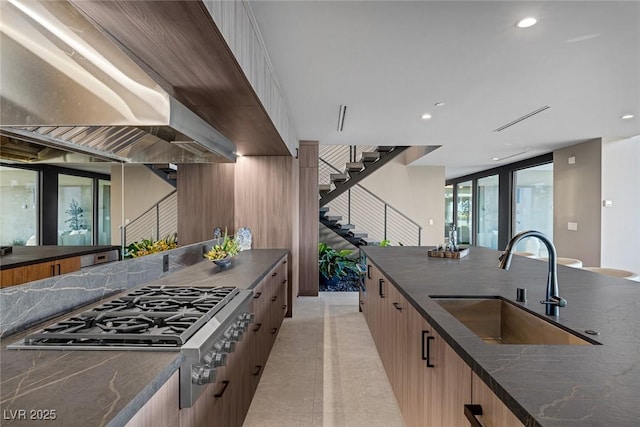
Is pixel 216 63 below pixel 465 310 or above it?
above

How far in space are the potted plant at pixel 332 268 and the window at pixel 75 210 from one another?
Result: 16.6 ft

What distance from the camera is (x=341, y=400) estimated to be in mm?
2504

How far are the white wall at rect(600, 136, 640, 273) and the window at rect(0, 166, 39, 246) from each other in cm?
679

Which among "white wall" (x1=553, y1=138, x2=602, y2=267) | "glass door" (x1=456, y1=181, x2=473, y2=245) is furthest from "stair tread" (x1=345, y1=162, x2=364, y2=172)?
"glass door" (x1=456, y1=181, x2=473, y2=245)

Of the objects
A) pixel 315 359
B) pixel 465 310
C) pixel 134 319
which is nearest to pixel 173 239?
pixel 134 319

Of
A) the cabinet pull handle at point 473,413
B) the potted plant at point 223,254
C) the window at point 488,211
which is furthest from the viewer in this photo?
the window at point 488,211

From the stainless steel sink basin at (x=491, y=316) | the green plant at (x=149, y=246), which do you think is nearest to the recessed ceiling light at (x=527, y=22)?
the stainless steel sink basin at (x=491, y=316)

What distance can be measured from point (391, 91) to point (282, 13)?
165 cm

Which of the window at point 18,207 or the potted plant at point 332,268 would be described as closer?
the window at point 18,207

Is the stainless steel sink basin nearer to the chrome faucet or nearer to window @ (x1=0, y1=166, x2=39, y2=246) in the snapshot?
the chrome faucet

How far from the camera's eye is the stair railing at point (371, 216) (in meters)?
8.48

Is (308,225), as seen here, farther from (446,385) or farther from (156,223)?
(446,385)

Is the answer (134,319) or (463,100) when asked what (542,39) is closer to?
(463,100)

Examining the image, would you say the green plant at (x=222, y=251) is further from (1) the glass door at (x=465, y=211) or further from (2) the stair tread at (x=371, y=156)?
(1) the glass door at (x=465, y=211)
